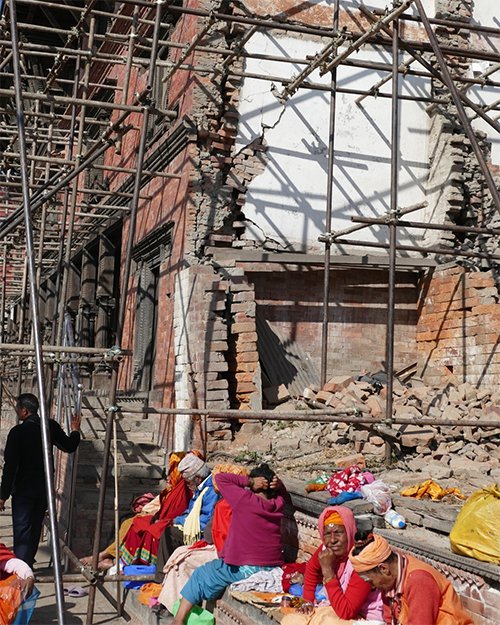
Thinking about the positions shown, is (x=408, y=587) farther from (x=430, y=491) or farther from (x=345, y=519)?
(x=430, y=491)

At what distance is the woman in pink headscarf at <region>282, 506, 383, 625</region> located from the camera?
5.18 m

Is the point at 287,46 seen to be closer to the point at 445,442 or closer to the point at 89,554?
the point at 445,442

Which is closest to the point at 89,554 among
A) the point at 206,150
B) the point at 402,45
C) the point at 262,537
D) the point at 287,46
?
the point at 262,537

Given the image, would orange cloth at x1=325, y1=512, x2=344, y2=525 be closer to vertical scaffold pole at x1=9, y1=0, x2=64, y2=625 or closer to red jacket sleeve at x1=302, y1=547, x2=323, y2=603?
red jacket sleeve at x1=302, y1=547, x2=323, y2=603

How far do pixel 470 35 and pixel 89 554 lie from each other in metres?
9.38

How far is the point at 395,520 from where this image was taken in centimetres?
627

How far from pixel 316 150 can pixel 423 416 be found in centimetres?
445

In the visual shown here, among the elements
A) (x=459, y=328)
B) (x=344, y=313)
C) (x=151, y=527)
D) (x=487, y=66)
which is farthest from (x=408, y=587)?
(x=487, y=66)

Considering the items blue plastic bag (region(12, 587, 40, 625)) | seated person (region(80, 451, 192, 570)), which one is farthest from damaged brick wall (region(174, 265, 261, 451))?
blue plastic bag (region(12, 587, 40, 625))

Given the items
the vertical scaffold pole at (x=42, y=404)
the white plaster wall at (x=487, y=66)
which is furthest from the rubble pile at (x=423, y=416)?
the white plaster wall at (x=487, y=66)

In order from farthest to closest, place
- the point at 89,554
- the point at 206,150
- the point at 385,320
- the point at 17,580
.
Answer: the point at 385,320 < the point at 206,150 < the point at 89,554 < the point at 17,580

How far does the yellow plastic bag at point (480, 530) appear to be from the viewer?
16.1ft

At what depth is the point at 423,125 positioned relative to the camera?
1308 centimetres

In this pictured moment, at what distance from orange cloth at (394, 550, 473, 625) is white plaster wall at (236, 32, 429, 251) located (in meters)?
7.73
